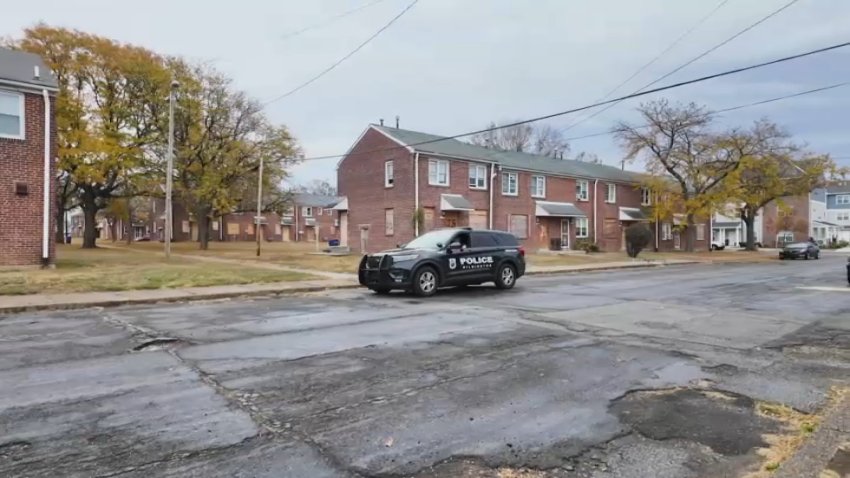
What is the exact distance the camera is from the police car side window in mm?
15242

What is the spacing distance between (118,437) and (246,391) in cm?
134

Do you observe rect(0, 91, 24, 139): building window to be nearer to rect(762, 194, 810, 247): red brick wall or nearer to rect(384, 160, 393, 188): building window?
rect(384, 160, 393, 188): building window

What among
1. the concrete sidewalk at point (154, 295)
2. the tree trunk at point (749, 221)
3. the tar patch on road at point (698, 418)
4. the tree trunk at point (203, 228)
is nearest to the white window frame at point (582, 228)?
the tree trunk at point (749, 221)

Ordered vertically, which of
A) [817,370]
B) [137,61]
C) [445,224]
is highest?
[137,61]

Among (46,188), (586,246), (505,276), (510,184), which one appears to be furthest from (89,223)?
(505,276)

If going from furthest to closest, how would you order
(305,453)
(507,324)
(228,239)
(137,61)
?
(228,239), (137,61), (507,324), (305,453)

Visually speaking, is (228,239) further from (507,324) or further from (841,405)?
(841,405)

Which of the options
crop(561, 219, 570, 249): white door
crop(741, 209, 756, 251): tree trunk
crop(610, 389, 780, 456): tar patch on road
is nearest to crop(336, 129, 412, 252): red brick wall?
crop(561, 219, 570, 249): white door

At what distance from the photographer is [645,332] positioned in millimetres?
8852

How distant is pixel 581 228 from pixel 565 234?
87.9 inches

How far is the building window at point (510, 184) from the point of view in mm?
38312

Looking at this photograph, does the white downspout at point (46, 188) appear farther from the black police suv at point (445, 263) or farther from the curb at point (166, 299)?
the black police suv at point (445, 263)

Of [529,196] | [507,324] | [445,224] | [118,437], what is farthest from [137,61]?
[118,437]

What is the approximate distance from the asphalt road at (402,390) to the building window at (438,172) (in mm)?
24047
